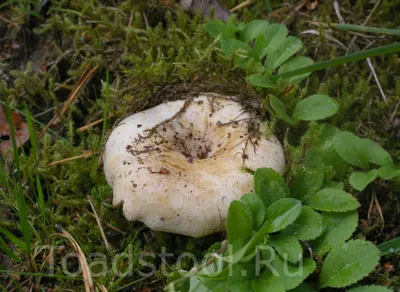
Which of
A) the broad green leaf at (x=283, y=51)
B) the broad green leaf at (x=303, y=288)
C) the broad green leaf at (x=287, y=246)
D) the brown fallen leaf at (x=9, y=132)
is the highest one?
the broad green leaf at (x=283, y=51)

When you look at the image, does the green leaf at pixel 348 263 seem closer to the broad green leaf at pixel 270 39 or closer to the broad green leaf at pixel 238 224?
the broad green leaf at pixel 238 224

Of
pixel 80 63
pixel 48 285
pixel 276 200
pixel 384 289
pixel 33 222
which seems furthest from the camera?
pixel 80 63

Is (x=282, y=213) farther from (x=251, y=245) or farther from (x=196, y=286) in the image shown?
(x=196, y=286)

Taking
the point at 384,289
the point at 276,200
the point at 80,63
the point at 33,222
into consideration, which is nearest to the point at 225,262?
the point at 276,200


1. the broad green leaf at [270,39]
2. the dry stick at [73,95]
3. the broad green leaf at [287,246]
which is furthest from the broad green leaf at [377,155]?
the dry stick at [73,95]

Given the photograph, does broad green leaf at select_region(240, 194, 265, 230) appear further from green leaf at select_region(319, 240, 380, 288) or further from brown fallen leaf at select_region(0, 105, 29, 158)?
brown fallen leaf at select_region(0, 105, 29, 158)

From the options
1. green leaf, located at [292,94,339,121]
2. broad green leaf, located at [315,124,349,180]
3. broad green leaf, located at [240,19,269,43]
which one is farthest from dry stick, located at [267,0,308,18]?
broad green leaf, located at [315,124,349,180]

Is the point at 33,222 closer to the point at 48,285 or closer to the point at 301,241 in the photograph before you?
the point at 48,285
